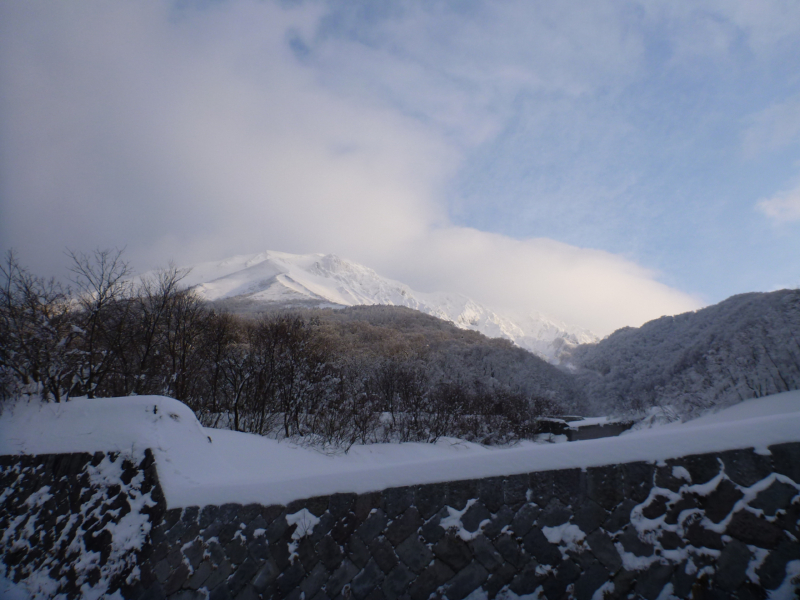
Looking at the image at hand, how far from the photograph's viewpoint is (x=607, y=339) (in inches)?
3873

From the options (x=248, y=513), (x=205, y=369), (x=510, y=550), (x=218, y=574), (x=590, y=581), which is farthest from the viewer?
(x=205, y=369)

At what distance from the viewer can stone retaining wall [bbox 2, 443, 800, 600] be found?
103 inches

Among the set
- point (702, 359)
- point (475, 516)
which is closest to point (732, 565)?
point (475, 516)

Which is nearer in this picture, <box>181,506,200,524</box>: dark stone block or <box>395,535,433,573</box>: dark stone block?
<box>395,535,433,573</box>: dark stone block

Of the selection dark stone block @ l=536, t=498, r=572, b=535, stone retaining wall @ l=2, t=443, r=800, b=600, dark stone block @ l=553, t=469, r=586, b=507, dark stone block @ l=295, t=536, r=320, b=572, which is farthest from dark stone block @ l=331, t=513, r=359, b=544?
dark stone block @ l=553, t=469, r=586, b=507

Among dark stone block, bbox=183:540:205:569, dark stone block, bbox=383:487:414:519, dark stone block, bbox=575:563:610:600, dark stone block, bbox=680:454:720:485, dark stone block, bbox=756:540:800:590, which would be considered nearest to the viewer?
dark stone block, bbox=756:540:800:590

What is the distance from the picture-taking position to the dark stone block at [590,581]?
106 inches

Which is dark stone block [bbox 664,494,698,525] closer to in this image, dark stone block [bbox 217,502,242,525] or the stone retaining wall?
the stone retaining wall

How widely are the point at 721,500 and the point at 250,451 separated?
817 centimetres

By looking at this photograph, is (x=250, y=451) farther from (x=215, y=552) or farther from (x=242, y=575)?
→ (x=242, y=575)

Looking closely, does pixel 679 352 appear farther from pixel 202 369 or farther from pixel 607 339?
pixel 202 369

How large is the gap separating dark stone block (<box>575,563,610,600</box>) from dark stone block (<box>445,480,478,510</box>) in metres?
0.89

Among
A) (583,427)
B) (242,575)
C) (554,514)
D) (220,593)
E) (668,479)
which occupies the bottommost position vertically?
(583,427)

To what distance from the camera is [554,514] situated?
298 cm
